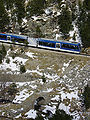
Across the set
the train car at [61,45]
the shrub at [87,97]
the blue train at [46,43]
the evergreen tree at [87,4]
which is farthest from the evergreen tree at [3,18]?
the shrub at [87,97]

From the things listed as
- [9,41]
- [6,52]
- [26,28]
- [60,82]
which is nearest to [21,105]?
[60,82]

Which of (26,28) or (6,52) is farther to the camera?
(26,28)

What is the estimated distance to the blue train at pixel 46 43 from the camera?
45416mm

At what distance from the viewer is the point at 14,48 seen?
167 ft

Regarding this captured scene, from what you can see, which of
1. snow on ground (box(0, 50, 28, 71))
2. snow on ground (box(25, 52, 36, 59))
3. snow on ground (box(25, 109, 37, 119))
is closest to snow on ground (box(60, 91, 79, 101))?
snow on ground (box(25, 109, 37, 119))

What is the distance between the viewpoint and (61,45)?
4634cm

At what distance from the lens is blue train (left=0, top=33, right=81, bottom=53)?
45416 mm

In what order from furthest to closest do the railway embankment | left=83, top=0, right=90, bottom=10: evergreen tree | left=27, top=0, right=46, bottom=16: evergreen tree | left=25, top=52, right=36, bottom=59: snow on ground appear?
left=27, top=0, right=46, bottom=16: evergreen tree
left=83, top=0, right=90, bottom=10: evergreen tree
left=25, top=52, right=36, bottom=59: snow on ground
the railway embankment

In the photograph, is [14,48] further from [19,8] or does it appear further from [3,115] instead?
[3,115]

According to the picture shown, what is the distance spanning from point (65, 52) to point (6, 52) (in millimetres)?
16235

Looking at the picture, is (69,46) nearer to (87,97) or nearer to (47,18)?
(87,97)

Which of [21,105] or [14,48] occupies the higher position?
[14,48]

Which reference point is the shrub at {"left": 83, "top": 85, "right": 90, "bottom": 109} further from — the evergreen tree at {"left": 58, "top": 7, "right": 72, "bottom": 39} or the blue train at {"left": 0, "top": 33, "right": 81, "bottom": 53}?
the evergreen tree at {"left": 58, "top": 7, "right": 72, "bottom": 39}

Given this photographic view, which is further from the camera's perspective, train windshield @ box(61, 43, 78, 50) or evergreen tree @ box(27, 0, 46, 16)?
evergreen tree @ box(27, 0, 46, 16)
